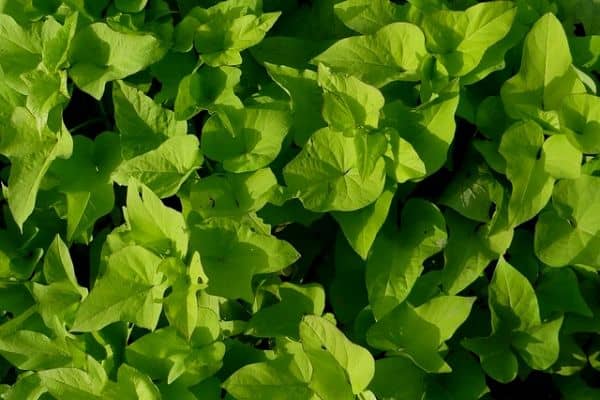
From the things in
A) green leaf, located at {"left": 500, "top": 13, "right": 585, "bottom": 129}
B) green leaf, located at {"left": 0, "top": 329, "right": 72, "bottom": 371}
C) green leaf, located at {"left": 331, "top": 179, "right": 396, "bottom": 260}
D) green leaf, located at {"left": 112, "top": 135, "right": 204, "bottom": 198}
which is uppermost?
green leaf, located at {"left": 500, "top": 13, "right": 585, "bottom": 129}

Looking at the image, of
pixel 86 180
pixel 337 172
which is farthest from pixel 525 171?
pixel 86 180

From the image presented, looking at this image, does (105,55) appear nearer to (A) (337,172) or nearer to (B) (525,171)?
(A) (337,172)

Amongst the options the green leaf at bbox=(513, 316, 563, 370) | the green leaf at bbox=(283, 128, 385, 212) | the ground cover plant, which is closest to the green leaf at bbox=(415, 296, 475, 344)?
the ground cover plant

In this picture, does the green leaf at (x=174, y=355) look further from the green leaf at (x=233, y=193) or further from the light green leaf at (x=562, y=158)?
the light green leaf at (x=562, y=158)

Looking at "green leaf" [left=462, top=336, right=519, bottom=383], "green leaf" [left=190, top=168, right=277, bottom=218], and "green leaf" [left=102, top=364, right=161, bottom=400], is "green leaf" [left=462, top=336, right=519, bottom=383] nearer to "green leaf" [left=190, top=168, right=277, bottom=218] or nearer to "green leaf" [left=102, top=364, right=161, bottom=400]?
"green leaf" [left=190, top=168, right=277, bottom=218]

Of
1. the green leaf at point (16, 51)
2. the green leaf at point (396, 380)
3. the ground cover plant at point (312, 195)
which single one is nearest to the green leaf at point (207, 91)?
the ground cover plant at point (312, 195)

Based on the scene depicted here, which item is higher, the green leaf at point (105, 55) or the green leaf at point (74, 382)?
the green leaf at point (105, 55)
